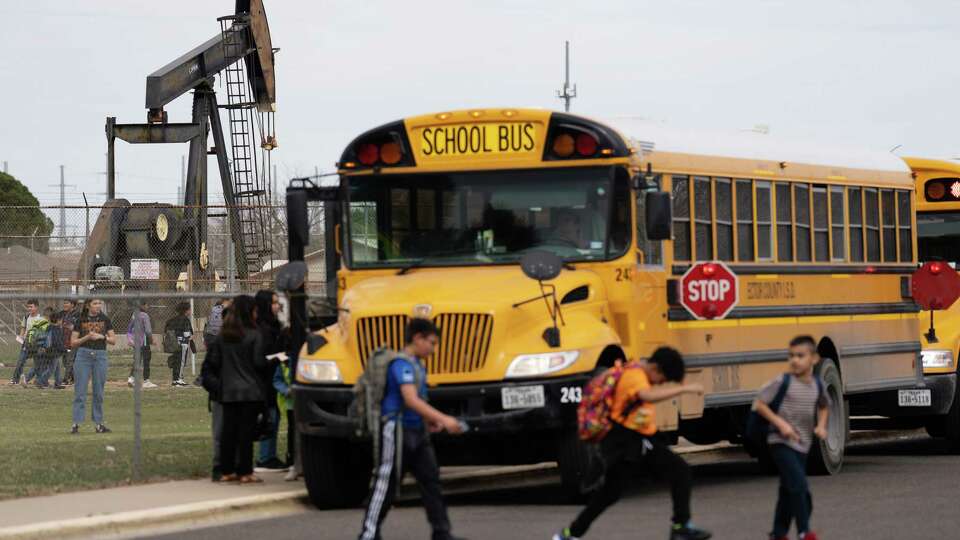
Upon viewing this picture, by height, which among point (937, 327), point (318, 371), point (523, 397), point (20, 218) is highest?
point (20, 218)

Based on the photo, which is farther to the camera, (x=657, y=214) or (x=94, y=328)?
(x=94, y=328)

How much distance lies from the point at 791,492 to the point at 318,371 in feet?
14.0

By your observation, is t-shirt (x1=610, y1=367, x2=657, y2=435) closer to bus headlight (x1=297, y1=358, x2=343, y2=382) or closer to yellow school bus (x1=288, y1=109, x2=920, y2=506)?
yellow school bus (x1=288, y1=109, x2=920, y2=506)

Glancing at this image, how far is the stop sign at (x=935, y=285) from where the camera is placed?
64.0 feet

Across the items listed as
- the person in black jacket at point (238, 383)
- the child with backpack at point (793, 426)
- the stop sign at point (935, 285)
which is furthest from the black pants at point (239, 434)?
the stop sign at point (935, 285)

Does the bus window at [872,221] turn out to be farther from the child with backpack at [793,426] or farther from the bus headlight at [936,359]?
the child with backpack at [793,426]

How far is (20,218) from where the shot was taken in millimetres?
61688

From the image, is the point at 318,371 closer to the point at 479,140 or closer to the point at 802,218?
the point at 479,140

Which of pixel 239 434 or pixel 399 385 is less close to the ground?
pixel 399 385

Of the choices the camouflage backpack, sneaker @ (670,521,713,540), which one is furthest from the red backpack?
the camouflage backpack

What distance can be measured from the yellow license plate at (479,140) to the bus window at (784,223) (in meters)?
3.27

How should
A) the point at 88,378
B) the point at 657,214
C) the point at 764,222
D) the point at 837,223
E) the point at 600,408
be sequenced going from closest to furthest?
1. the point at 600,408
2. the point at 657,214
3. the point at 764,222
4. the point at 837,223
5. the point at 88,378

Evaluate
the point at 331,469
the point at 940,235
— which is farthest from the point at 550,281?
the point at 940,235

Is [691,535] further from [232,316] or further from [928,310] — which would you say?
[928,310]
